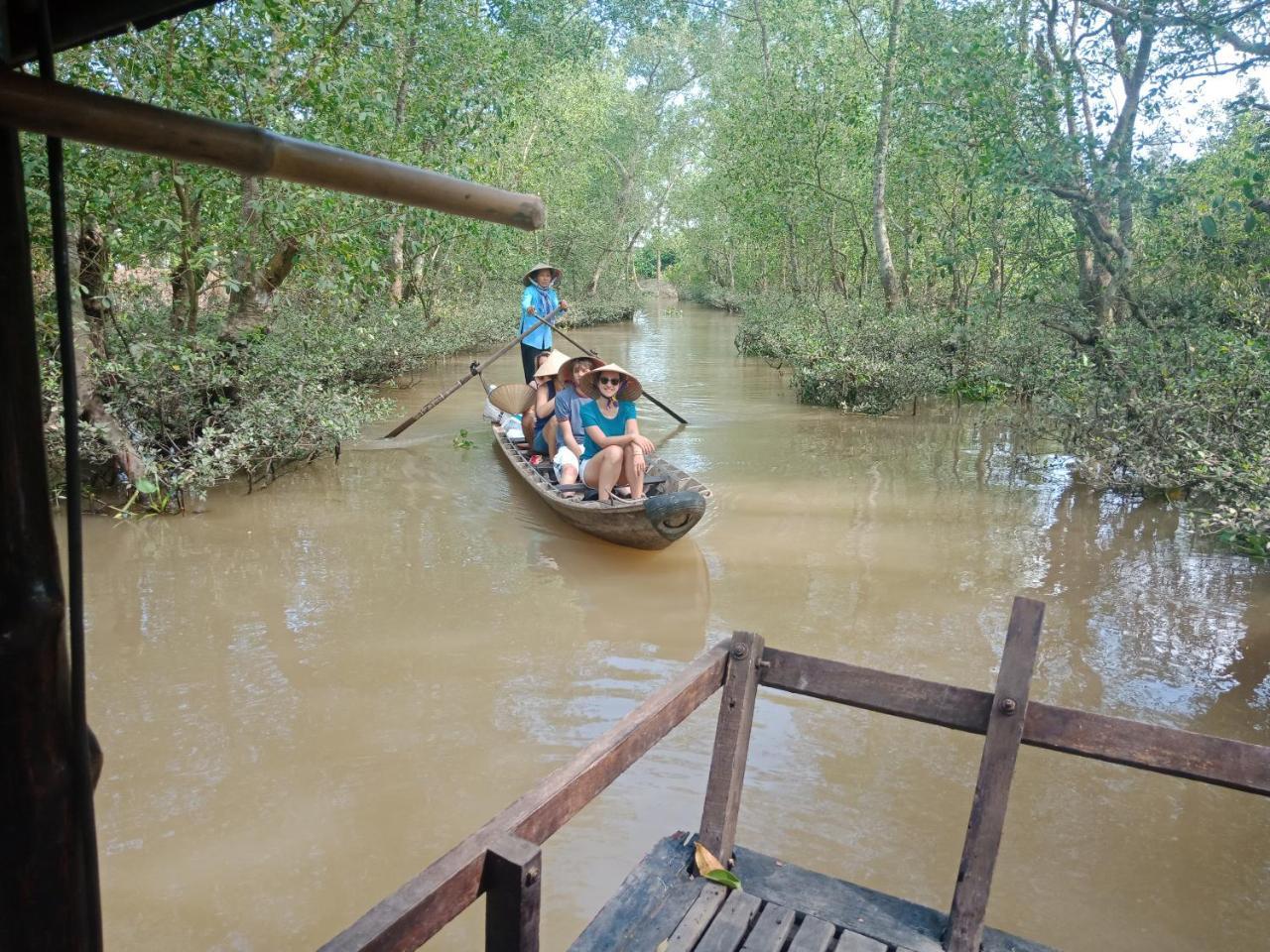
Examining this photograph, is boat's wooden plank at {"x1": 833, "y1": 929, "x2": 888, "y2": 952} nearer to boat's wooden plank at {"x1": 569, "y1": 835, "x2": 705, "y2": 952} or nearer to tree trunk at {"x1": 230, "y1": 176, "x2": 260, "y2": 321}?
boat's wooden plank at {"x1": 569, "y1": 835, "x2": 705, "y2": 952}

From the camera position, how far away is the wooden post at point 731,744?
2.84 metres

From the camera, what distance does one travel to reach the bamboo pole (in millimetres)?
1076

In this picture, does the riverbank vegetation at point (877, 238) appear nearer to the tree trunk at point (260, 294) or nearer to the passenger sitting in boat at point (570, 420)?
the tree trunk at point (260, 294)

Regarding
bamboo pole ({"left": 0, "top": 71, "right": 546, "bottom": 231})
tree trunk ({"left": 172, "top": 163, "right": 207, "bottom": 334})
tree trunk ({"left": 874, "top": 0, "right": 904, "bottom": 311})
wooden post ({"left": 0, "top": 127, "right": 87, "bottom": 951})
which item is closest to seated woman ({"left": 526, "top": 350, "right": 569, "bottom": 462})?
tree trunk ({"left": 172, "top": 163, "right": 207, "bottom": 334})

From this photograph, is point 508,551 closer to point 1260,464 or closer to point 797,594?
point 797,594

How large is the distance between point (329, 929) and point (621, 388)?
471 centimetres

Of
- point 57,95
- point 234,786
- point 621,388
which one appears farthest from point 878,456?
point 57,95

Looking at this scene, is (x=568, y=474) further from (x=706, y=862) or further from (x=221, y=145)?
(x=221, y=145)

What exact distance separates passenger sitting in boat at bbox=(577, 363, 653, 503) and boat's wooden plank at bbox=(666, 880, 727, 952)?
463 centimetres

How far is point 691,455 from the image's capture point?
11.2 meters

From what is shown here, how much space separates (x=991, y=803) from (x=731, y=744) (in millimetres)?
755

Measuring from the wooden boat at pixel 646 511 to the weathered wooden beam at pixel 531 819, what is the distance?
140 inches

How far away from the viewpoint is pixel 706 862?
278 centimetres

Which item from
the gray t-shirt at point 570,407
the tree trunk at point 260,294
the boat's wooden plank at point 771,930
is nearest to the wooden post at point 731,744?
the boat's wooden plank at point 771,930
